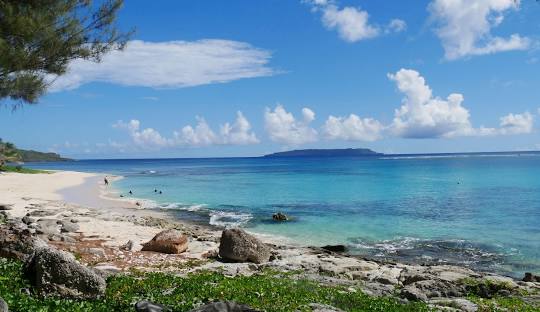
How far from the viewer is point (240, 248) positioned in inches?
890

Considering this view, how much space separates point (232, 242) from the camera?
2267cm

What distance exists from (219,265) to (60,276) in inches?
350

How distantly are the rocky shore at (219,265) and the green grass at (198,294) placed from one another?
2.07 ft

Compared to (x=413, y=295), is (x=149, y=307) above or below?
above

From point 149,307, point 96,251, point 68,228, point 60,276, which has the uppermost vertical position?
point 60,276

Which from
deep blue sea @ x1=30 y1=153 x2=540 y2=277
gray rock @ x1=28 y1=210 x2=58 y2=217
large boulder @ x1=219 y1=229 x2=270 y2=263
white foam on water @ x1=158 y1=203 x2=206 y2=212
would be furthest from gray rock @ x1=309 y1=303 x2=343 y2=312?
white foam on water @ x1=158 y1=203 x2=206 y2=212

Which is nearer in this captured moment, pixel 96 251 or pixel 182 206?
pixel 96 251

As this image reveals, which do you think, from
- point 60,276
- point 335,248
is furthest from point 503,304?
point 60,276

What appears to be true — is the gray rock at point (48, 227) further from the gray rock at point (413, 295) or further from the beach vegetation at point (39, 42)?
the gray rock at point (413, 295)

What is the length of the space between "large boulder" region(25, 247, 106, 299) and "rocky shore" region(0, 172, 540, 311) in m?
0.02

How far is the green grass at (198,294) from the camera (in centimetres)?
1175

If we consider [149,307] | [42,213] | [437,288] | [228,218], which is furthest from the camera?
[228,218]

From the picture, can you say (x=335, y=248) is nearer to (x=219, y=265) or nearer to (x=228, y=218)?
(x=219, y=265)

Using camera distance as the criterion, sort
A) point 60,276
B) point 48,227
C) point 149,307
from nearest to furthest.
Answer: point 149,307, point 60,276, point 48,227
